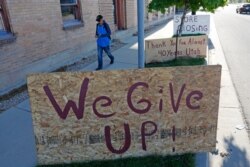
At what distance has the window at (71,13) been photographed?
7.90 m

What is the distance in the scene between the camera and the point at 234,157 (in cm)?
321

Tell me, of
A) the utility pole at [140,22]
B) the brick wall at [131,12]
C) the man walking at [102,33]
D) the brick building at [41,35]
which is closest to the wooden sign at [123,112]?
the utility pole at [140,22]

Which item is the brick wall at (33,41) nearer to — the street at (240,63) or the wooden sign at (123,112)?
the wooden sign at (123,112)

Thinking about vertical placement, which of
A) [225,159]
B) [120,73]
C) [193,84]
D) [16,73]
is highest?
[120,73]

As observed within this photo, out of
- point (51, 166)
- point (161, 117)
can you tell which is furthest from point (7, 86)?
point (161, 117)

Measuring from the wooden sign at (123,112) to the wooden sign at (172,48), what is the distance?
4228 millimetres

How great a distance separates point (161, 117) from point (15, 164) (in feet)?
6.55

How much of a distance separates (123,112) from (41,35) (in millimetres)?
4800

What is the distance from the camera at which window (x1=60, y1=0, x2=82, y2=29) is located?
25.9 ft

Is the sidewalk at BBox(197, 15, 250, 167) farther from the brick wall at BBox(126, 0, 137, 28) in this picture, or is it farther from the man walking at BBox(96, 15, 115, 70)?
the brick wall at BBox(126, 0, 137, 28)

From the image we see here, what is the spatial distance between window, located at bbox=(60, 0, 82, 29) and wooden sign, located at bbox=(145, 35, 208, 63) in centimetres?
285

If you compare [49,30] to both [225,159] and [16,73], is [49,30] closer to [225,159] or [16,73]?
[16,73]

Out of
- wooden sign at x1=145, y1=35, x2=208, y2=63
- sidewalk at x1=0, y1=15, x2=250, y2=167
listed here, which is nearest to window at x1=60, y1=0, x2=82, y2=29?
wooden sign at x1=145, y1=35, x2=208, y2=63

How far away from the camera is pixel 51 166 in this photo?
295 centimetres
